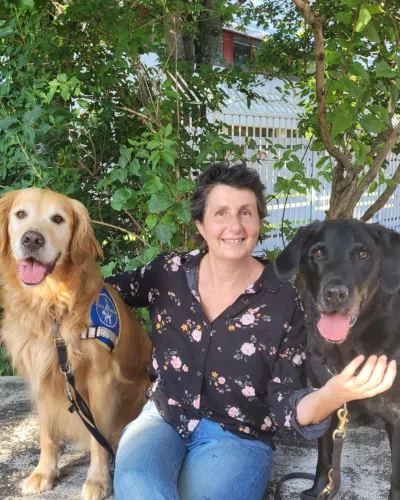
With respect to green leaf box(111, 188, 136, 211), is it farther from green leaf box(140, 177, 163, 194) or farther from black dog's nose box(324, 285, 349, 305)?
black dog's nose box(324, 285, 349, 305)

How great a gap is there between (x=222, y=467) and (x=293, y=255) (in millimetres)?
824

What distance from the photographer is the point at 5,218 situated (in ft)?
7.76

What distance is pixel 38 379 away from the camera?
237 centimetres

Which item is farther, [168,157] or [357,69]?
[168,157]

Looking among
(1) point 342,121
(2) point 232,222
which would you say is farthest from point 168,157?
(1) point 342,121

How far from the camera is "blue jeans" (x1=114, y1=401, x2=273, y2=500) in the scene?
190 centimetres

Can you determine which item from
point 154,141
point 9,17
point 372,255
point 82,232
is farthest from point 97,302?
point 9,17

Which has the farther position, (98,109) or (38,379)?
(98,109)

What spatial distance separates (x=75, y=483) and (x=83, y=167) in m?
2.02

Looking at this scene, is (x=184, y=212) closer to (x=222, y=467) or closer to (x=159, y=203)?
(x=159, y=203)

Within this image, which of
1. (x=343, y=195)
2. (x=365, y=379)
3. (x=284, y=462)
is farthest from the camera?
(x=343, y=195)

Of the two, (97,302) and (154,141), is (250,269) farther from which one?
(154,141)

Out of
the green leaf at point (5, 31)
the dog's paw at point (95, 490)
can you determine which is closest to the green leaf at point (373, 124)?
the green leaf at point (5, 31)

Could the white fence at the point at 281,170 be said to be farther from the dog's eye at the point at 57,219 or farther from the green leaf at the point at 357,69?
the dog's eye at the point at 57,219
